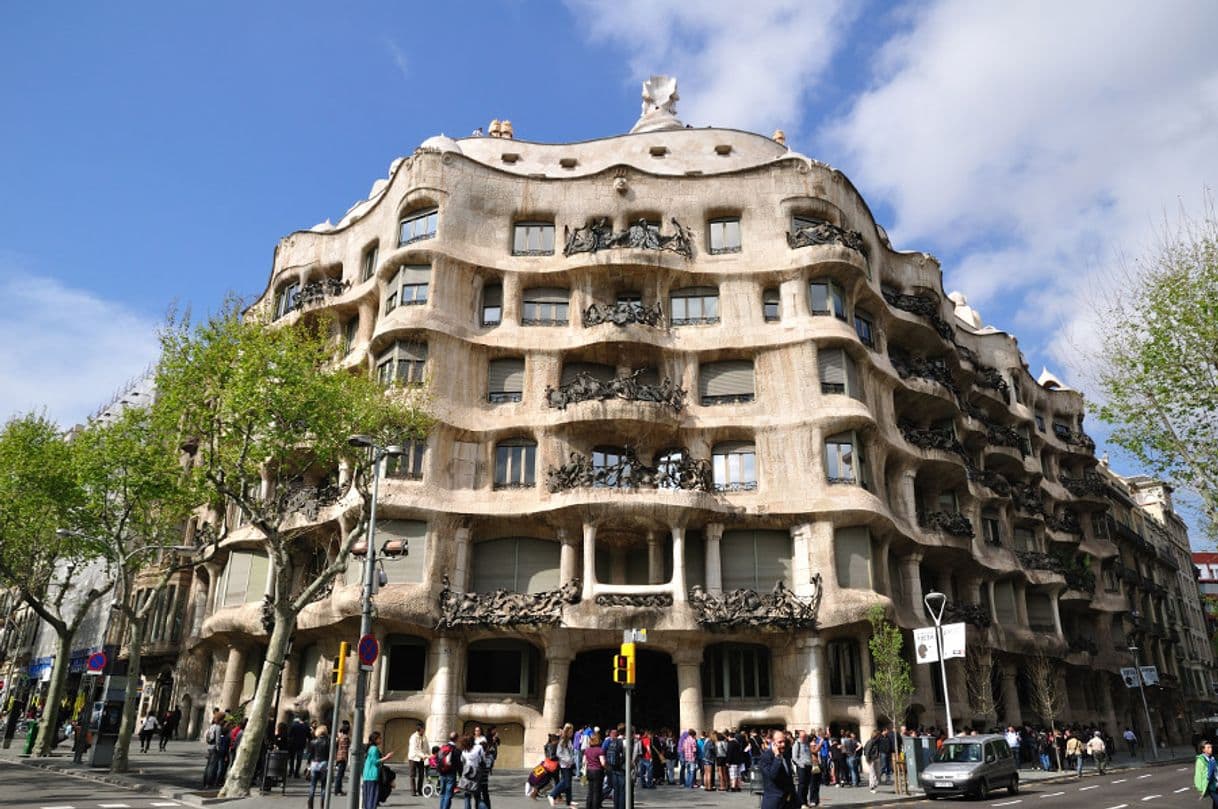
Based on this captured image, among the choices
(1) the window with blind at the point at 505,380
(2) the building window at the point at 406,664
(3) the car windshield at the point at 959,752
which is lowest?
(3) the car windshield at the point at 959,752

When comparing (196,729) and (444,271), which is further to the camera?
(196,729)

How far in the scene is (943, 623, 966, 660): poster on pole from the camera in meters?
27.1

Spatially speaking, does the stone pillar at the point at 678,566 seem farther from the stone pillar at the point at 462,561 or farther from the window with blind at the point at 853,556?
the stone pillar at the point at 462,561

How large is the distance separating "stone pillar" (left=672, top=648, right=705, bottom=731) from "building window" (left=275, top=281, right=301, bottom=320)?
78.6 ft

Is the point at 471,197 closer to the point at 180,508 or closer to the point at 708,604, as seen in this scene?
the point at 180,508

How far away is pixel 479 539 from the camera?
33625 millimetres

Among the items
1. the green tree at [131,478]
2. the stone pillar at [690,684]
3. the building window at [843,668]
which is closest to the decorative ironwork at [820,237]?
the building window at [843,668]

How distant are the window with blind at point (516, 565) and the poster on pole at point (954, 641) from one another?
527 inches

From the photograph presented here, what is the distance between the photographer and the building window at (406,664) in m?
31.6

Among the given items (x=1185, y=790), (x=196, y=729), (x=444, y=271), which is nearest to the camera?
(x=1185, y=790)

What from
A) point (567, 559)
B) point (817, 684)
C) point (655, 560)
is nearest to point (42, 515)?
point (567, 559)

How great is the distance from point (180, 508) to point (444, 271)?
517 inches

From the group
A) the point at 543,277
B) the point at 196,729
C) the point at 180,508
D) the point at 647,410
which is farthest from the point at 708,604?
the point at 196,729

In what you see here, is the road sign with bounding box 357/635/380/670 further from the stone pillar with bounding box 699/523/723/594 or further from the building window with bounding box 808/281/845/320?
the building window with bounding box 808/281/845/320
